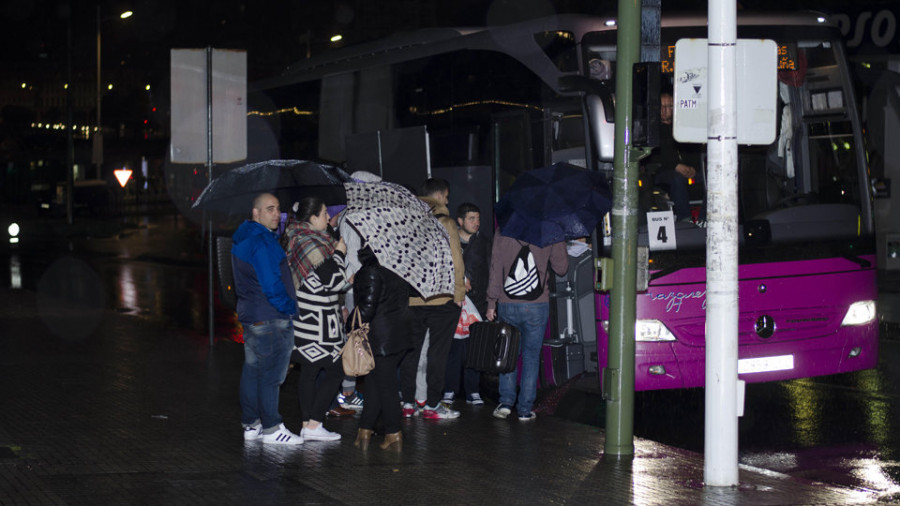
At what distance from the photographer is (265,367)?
26.4 feet

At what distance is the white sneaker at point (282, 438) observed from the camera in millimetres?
8125

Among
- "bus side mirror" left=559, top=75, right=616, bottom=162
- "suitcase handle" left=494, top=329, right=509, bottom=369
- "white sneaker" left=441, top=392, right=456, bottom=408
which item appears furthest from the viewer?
"white sneaker" left=441, top=392, right=456, bottom=408

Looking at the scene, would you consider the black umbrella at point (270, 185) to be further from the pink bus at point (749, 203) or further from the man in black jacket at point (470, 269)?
the pink bus at point (749, 203)

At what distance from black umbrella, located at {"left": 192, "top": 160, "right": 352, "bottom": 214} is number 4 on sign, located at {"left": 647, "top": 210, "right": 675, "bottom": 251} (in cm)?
252

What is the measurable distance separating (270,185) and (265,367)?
2.09m

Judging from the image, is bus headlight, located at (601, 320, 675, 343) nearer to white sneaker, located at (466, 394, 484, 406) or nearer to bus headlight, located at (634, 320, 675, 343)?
bus headlight, located at (634, 320, 675, 343)

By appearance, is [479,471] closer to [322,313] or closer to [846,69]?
[322,313]

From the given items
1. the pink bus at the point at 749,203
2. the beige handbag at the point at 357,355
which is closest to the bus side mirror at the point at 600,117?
the pink bus at the point at 749,203

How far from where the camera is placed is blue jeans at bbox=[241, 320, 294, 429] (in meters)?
7.94

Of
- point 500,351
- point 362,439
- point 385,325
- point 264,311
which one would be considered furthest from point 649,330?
point 264,311

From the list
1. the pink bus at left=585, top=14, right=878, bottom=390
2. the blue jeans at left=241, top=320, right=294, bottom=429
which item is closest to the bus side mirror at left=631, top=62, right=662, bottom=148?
the pink bus at left=585, top=14, right=878, bottom=390

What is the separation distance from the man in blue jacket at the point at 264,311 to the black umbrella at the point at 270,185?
1.45 meters

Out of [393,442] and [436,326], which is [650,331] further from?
[393,442]

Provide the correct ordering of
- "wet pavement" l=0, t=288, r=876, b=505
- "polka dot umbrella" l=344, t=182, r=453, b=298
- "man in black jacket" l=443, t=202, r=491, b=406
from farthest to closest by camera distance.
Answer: "man in black jacket" l=443, t=202, r=491, b=406 → "polka dot umbrella" l=344, t=182, r=453, b=298 → "wet pavement" l=0, t=288, r=876, b=505
